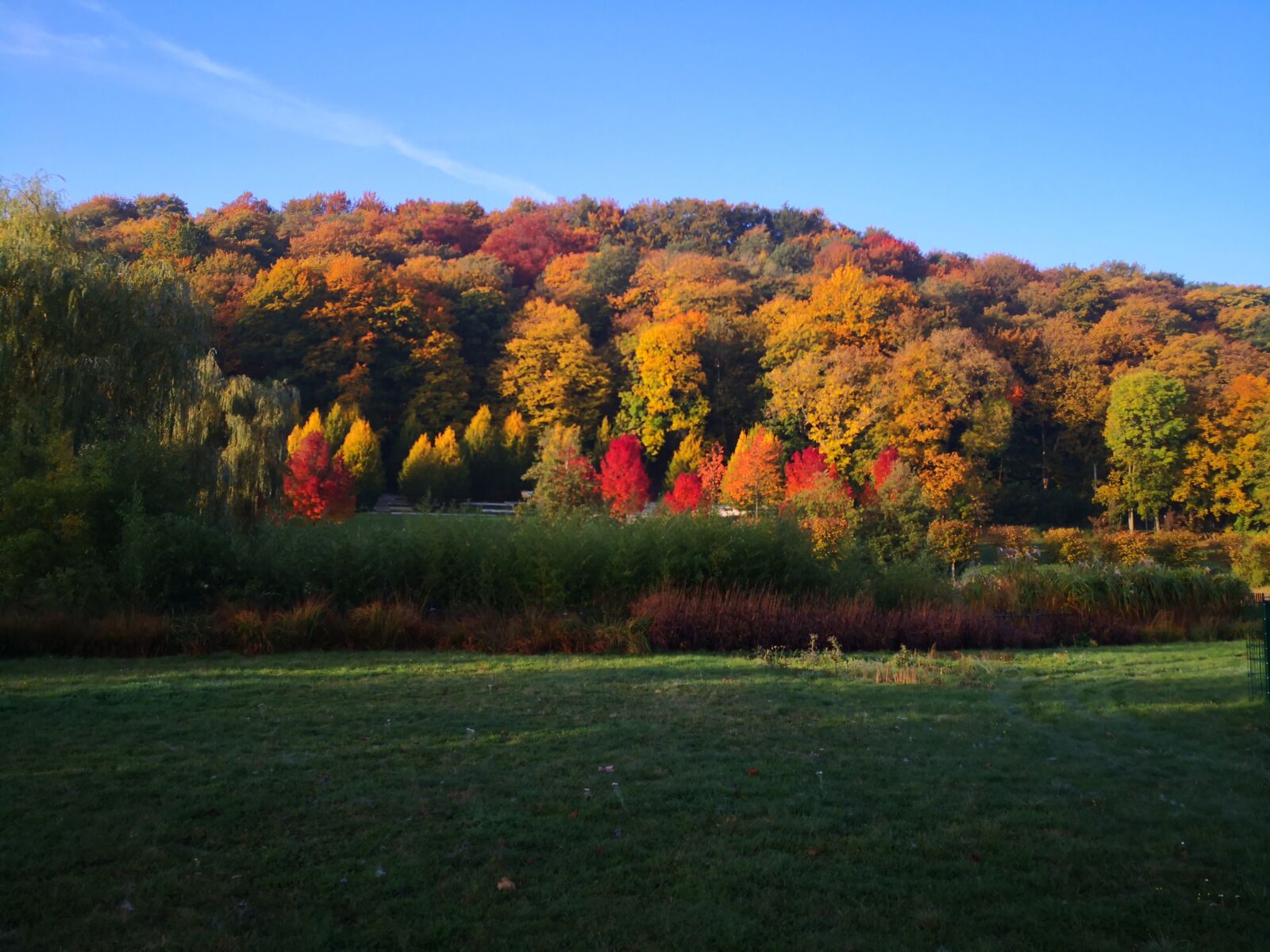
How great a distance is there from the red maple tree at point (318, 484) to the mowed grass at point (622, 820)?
27.2 m

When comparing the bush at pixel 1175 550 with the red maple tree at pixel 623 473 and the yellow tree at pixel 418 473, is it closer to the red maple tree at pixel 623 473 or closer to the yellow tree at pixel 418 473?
the red maple tree at pixel 623 473

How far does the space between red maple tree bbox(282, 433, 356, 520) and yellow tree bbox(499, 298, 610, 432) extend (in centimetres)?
1774

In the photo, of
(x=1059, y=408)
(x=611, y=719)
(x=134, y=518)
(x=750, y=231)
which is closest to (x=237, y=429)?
(x=134, y=518)

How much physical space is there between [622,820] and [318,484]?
109ft

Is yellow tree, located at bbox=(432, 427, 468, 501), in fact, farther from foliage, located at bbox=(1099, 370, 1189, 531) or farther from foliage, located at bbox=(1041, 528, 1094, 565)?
foliage, located at bbox=(1099, 370, 1189, 531)

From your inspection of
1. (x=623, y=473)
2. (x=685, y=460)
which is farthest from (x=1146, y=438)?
(x=623, y=473)

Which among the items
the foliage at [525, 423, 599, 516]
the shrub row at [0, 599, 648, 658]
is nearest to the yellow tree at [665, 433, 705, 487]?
the foliage at [525, 423, 599, 516]

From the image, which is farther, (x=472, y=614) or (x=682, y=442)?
(x=682, y=442)

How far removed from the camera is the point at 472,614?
12859mm

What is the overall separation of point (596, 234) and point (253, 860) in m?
75.4

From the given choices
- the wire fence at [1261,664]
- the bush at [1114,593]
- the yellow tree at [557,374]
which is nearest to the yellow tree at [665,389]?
the yellow tree at [557,374]

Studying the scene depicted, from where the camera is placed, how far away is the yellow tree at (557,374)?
54.4 meters

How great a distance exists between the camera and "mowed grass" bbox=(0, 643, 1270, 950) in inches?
149

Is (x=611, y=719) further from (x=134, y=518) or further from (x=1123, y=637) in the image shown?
(x=1123, y=637)
